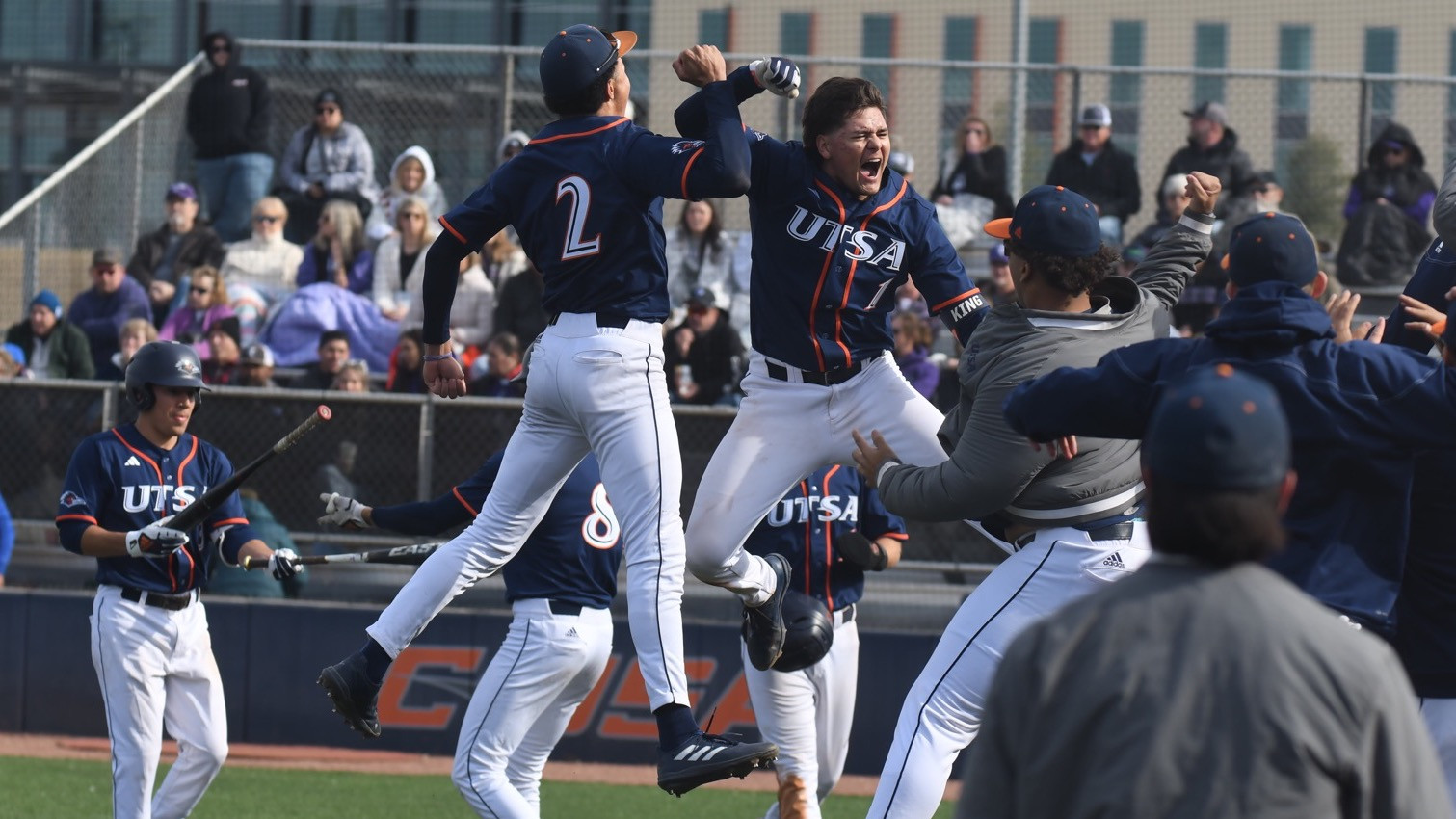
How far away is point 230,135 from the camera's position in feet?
45.2

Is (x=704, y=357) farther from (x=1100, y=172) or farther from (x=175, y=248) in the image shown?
(x=175, y=248)

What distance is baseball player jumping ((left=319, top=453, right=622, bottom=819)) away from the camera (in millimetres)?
7121

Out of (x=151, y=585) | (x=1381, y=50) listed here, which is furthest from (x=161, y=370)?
(x=1381, y=50)

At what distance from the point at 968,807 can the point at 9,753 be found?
9776 mm

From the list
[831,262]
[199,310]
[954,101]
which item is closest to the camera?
[831,262]

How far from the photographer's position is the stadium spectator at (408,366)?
11719 millimetres

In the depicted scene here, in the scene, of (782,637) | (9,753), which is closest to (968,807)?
(782,637)

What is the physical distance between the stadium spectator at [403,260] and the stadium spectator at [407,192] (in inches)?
11.2

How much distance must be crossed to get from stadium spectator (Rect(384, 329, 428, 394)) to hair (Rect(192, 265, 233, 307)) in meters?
1.72

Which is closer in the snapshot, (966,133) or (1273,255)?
(1273,255)

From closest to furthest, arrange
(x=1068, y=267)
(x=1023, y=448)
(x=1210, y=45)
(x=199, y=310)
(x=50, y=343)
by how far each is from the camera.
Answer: (x=1023, y=448), (x=1068, y=267), (x=50, y=343), (x=199, y=310), (x=1210, y=45)

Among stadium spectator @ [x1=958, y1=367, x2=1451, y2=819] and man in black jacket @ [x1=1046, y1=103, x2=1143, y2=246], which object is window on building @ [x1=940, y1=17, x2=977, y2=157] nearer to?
man in black jacket @ [x1=1046, y1=103, x2=1143, y2=246]

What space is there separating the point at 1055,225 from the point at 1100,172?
7949mm

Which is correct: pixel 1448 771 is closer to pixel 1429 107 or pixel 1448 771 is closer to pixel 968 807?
pixel 968 807
